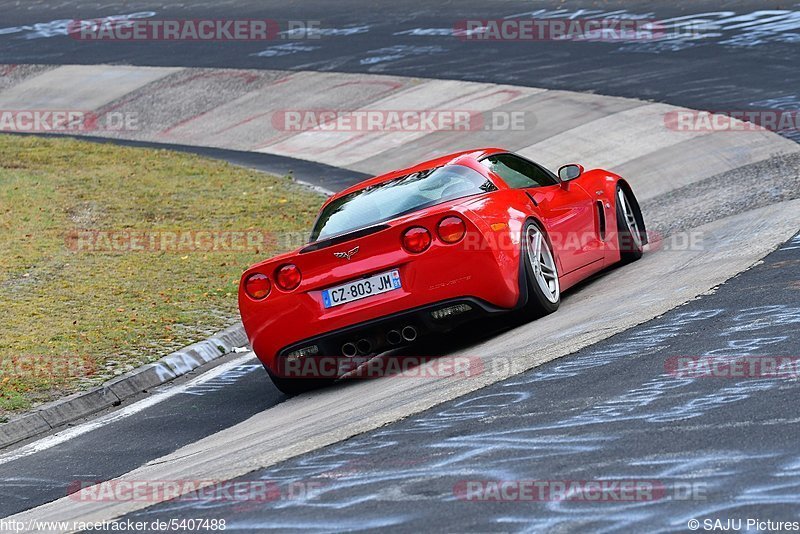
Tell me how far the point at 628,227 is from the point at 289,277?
337cm

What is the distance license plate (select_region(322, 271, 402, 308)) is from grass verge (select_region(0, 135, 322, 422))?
6.96 feet

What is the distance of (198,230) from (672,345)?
9.43m

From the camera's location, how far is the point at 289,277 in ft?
27.1

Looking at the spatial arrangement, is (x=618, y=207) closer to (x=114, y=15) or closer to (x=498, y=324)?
(x=498, y=324)

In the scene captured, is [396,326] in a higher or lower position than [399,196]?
lower

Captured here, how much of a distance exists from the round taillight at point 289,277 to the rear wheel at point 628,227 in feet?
10.3

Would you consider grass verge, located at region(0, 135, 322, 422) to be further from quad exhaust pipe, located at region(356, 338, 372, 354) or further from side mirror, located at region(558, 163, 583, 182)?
side mirror, located at region(558, 163, 583, 182)

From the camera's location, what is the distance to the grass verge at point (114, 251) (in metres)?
10.1

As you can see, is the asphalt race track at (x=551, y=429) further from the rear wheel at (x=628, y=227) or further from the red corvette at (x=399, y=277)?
the red corvette at (x=399, y=277)

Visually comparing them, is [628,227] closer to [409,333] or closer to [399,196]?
[399,196]

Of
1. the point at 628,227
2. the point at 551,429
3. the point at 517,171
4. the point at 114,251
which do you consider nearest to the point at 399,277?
the point at 517,171

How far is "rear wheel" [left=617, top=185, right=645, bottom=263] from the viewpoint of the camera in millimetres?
10422

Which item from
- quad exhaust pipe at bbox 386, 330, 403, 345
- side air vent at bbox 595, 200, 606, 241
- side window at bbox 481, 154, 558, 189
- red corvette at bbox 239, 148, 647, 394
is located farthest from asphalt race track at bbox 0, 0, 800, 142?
quad exhaust pipe at bbox 386, 330, 403, 345

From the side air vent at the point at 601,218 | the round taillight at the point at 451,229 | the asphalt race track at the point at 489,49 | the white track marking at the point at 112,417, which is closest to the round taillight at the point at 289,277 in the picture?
the round taillight at the point at 451,229
